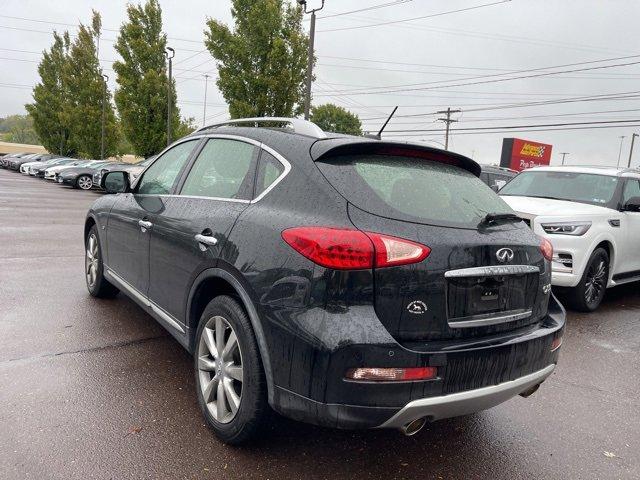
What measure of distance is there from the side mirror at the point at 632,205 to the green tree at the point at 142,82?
26946 millimetres

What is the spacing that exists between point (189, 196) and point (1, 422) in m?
1.69

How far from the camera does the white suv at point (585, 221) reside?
18.4 ft

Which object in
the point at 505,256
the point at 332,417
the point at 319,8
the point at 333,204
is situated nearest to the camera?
the point at 332,417

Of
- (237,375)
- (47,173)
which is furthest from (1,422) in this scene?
(47,173)

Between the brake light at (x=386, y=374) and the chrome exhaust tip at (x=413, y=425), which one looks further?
the chrome exhaust tip at (x=413, y=425)

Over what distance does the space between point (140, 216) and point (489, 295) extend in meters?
2.64

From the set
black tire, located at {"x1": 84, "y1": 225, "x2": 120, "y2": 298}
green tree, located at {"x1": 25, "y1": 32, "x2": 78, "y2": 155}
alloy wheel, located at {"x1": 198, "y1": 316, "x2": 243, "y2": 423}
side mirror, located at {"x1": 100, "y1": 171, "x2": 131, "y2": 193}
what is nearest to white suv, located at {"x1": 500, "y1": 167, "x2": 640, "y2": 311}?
alloy wheel, located at {"x1": 198, "y1": 316, "x2": 243, "y2": 423}

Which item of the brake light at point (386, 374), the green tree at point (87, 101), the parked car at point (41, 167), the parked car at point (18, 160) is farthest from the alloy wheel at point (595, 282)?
the parked car at point (18, 160)

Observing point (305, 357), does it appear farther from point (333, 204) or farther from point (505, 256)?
point (505, 256)

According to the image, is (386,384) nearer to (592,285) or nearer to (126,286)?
(126,286)

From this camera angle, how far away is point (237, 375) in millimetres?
2529

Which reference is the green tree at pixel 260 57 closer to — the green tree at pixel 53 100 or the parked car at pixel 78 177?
the parked car at pixel 78 177

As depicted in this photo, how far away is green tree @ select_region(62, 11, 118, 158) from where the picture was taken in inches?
1597

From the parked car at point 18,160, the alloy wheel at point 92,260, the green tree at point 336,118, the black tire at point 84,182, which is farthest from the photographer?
the green tree at point 336,118
